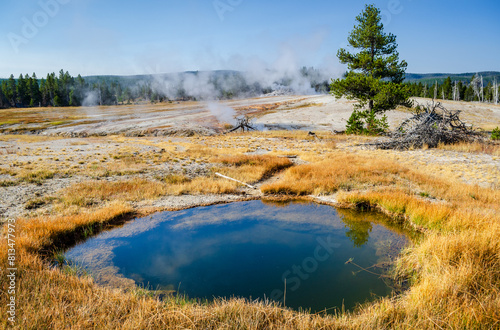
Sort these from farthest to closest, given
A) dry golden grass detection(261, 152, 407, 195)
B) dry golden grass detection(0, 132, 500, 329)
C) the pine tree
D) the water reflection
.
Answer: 1. the pine tree
2. dry golden grass detection(261, 152, 407, 195)
3. the water reflection
4. dry golden grass detection(0, 132, 500, 329)

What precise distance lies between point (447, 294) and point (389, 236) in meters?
3.78

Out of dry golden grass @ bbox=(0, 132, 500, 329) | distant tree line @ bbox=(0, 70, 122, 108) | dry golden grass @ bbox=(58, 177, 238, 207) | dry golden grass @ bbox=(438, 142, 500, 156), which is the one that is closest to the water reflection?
dry golden grass @ bbox=(0, 132, 500, 329)

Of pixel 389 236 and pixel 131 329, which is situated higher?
pixel 131 329

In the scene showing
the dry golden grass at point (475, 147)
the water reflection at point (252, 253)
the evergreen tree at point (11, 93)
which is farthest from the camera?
the evergreen tree at point (11, 93)

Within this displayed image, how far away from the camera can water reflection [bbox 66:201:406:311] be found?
18.0 feet

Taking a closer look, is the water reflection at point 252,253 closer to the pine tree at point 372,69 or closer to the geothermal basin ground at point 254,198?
the geothermal basin ground at point 254,198

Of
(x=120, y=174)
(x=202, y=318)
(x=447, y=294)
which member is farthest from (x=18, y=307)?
(x=120, y=174)

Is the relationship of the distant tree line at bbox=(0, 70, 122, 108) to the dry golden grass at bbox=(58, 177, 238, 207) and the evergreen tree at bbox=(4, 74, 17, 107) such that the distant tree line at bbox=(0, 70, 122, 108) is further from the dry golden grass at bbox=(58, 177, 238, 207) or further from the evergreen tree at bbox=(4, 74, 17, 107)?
the dry golden grass at bbox=(58, 177, 238, 207)

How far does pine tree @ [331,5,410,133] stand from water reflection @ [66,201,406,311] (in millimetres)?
20188

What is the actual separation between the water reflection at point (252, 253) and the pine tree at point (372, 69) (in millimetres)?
20188

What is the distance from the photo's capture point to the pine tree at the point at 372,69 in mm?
26078

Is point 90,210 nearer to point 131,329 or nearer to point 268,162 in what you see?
point 131,329

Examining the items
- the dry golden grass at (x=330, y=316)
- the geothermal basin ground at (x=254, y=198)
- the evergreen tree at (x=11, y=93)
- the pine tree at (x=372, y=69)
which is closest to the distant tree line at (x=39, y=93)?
the evergreen tree at (x=11, y=93)

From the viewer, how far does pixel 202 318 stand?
4.00 metres
